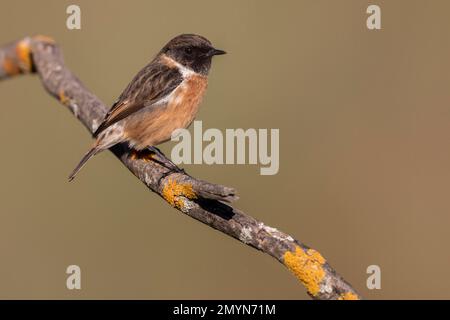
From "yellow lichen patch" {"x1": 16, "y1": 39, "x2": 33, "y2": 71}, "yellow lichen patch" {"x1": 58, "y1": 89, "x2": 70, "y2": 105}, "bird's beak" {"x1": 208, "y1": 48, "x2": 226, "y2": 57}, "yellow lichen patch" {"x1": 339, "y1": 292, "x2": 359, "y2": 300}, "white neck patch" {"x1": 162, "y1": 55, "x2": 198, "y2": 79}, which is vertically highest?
"yellow lichen patch" {"x1": 16, "y1": 39, "x2": 33, "y2": 71}

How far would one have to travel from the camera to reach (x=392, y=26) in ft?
35.7

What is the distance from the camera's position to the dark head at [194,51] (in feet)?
22.7

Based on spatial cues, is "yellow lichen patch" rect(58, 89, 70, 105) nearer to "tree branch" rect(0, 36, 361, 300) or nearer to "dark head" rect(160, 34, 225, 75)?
"tree branch" rect(0, 36, 361, 300)

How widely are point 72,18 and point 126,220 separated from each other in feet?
9.23

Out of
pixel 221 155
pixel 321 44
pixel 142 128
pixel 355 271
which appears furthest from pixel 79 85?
pixel 321 44

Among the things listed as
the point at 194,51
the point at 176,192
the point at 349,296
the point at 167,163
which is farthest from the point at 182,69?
the point at 349,296

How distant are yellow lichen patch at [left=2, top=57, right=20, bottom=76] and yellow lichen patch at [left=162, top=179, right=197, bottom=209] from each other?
3297 mm

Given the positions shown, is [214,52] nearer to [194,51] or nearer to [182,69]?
[194,51]

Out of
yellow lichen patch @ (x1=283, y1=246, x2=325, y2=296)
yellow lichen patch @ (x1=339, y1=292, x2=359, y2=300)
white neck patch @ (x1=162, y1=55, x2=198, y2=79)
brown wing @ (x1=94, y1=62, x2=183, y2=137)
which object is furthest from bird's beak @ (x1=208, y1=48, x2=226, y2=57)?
yellow lichen patch @ (x1=339, y1=292, x2=359, y2=300)

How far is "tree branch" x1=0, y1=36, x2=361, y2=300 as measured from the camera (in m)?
4.11

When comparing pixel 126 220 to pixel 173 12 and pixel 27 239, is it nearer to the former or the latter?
pixel 27 239

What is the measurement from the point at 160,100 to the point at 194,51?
0.67 meters

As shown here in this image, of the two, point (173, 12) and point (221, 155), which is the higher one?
point (173, 12)

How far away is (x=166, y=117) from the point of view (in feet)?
21.8
